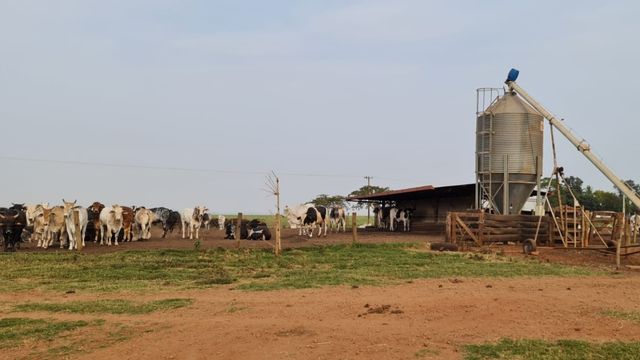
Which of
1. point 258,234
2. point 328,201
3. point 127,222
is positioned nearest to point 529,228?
point 258,234

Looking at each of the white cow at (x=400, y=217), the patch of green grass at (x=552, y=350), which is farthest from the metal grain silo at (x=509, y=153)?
the patch of green grass at (x=552, y=350)

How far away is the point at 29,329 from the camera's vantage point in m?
9.95

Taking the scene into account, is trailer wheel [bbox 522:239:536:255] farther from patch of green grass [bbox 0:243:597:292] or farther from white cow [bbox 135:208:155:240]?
white cow [bbox 135:208:155:240]

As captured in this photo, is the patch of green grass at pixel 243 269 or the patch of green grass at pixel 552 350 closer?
the patch of green grass at pixel 552 350

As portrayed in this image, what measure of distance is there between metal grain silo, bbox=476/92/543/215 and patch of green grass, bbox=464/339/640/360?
→ 22888 millimetres

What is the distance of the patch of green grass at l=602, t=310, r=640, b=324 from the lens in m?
10.7

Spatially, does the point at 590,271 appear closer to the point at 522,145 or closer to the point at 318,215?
the point at 522,145

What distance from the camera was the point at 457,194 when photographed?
41.5 m

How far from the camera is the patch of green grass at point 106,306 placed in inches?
452

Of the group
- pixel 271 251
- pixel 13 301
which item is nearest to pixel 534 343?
pixel 13 301

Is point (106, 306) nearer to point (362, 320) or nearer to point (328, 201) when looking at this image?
point (362, 320)

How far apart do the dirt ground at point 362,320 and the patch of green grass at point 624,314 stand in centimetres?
19

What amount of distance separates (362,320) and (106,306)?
5.20 meters

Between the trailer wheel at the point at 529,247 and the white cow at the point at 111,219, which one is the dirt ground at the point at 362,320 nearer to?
the trailer wheel at the point at 529,247
